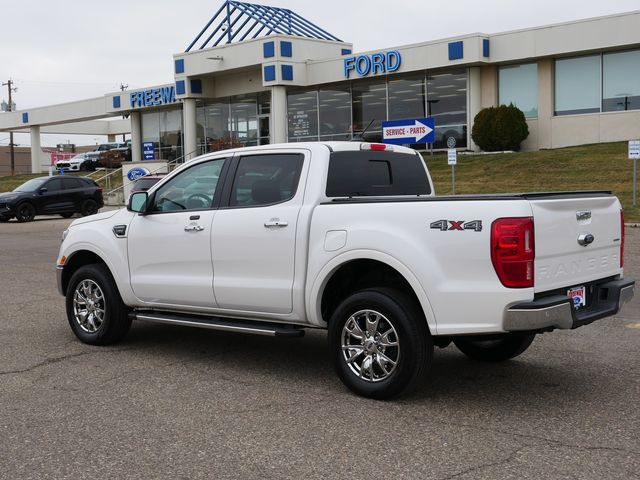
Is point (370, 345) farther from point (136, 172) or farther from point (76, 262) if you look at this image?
point (136, 172)

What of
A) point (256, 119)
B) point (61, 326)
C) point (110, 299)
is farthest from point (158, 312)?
point (256, 119)

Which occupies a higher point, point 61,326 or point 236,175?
point 236,175

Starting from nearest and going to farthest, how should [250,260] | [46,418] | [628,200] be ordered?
1. [46,418]
2. [250,260]
3. [628,200]

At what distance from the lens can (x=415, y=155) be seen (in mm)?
7238

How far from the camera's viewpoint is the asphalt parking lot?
174 inches

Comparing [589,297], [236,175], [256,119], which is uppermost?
[256,119]

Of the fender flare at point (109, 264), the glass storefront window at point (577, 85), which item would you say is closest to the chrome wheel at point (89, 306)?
the fender flare at point (109, 264)

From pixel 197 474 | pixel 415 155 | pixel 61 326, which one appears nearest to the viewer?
pixel 197 474

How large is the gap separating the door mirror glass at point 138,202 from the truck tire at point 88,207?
22935 millimetres

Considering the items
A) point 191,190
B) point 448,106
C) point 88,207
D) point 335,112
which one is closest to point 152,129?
point 335,112

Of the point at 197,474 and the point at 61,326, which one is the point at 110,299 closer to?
the point at 61,326

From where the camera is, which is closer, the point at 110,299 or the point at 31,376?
the point at 31,376

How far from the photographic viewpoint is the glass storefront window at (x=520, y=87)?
33094mm

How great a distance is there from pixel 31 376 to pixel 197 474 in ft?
9.04
